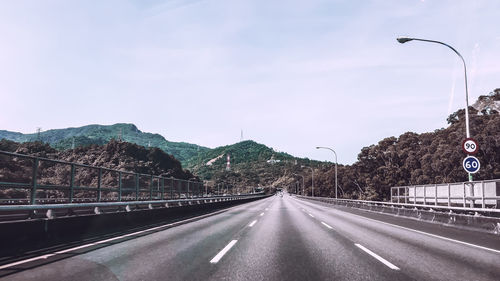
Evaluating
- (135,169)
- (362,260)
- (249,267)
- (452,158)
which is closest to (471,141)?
(362,260)

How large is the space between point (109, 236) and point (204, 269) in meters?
5.48

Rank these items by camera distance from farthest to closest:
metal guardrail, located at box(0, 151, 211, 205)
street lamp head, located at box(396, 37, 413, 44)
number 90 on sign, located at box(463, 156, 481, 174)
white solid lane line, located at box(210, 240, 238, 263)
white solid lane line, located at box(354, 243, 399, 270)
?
street lamp head, located at box(396, 37, 413, 44), number 90 on sign, located at box(463, 156, 481, 174), metal guardrail, located at box(0, 151, 211, 205), white solid lane line, located at box(210, 240, 238, 263), white solid lane line, located at box(354, 243, 399, 270)

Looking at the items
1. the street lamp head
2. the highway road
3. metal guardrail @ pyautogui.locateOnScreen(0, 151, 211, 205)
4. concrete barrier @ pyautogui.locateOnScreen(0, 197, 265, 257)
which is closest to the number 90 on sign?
the highway road

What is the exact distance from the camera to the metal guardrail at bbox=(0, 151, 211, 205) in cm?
873

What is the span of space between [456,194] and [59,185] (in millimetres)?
18048

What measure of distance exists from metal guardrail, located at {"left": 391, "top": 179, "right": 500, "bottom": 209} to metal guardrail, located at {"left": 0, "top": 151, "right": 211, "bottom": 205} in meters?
14.4

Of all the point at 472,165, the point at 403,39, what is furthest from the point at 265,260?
the point at 403,39

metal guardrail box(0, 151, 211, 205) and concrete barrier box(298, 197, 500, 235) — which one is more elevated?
metal guardrail box(0, 151, 211, 205)

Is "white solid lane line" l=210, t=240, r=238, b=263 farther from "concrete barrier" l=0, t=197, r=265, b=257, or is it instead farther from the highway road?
"concrete barrier" l=0, t=197, r=265, b=257

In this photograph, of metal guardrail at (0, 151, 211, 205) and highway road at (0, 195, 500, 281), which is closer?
highway road at (0, 195, 500, 281)

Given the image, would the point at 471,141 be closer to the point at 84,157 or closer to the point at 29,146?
the point at 29,146

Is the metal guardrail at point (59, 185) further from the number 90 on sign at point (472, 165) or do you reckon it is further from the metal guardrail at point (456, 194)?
the metal guardrail at point (456, 194)

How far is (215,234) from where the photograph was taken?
11.1 metres

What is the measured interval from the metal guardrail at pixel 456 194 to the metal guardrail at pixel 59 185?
14439 millimetres
